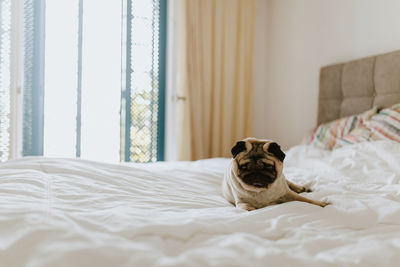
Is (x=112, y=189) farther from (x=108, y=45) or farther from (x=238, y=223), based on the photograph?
(x=108, y=45)

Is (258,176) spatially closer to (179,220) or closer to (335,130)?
(179,220)

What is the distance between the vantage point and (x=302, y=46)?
3.03 m

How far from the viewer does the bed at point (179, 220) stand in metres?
0.60

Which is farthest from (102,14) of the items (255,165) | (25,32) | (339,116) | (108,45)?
(255,165)

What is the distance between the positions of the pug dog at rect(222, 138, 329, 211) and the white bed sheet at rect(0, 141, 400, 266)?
10 cm

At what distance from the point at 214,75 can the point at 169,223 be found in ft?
8.39

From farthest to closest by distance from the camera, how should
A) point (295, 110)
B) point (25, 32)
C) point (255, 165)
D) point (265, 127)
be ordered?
point (265, 127), point (295, 110), point (25, 32), point (255, 165)

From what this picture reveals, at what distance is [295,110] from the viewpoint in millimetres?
3131

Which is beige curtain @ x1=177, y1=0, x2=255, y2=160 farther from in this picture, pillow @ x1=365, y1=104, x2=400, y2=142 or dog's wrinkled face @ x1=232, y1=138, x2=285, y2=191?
dog's wrinkled face @ x1=232, y1=138, x2=285, y2=191

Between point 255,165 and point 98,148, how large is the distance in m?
2.26

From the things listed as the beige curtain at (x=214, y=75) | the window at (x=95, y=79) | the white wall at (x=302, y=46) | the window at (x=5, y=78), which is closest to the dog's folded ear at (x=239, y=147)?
the white wall at (x=302, y=46)

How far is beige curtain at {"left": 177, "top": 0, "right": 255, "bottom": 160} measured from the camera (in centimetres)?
299

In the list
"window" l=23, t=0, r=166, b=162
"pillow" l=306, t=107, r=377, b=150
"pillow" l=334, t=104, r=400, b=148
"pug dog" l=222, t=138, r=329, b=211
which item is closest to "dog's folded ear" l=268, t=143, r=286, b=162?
"pug dog" l=222, t=138, r=329, b=211

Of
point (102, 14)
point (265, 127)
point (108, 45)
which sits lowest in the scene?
point (265, 127)
